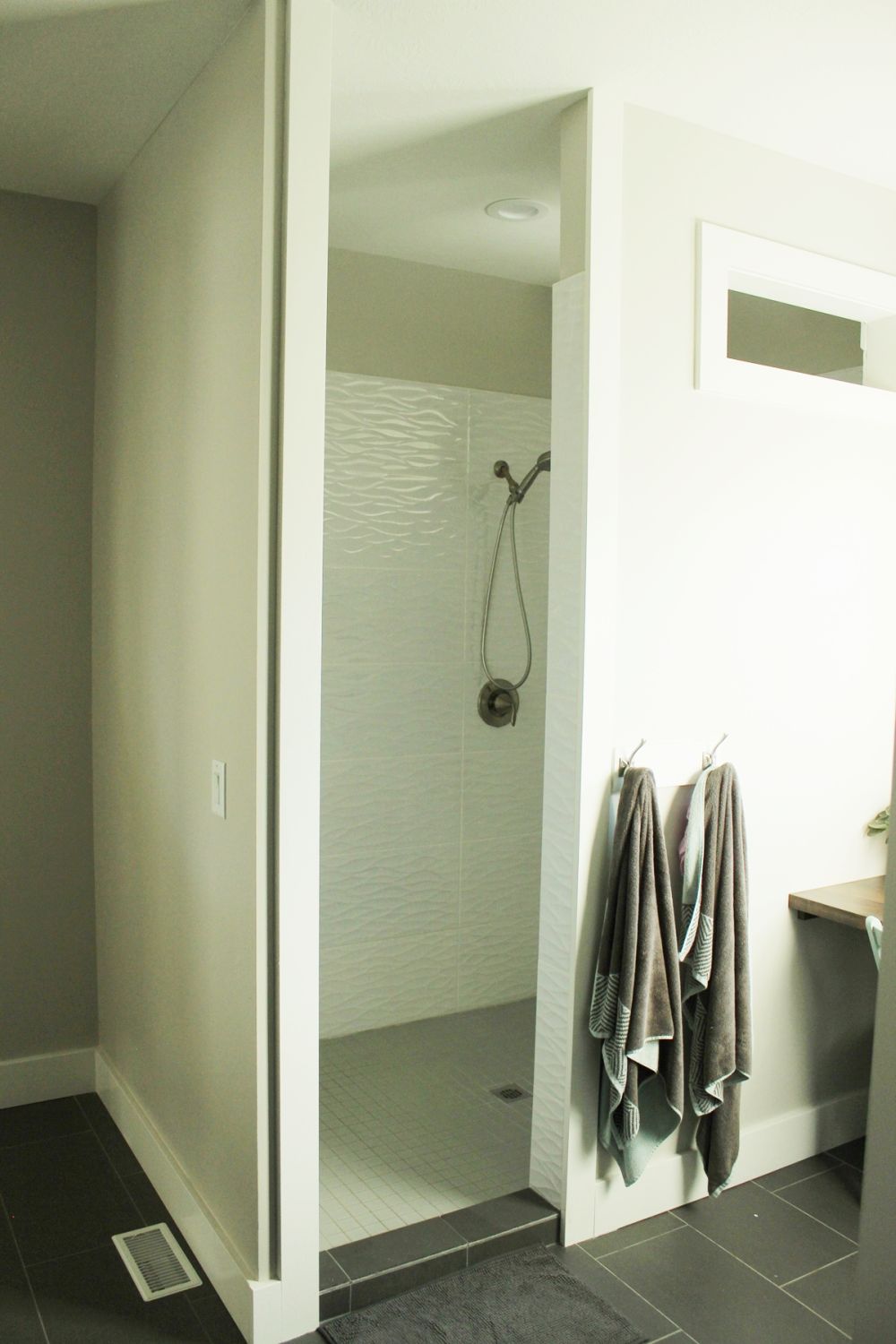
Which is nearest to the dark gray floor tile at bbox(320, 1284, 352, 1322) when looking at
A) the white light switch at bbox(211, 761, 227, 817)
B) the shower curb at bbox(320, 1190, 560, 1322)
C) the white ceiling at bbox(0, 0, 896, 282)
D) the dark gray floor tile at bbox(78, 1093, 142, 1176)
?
the shower curb at bbox(320, 1190, 560, 1322)

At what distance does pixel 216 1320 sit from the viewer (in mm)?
2188

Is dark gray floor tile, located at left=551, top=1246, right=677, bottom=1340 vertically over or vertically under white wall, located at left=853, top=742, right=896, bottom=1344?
under

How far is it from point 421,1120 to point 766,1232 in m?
0.95

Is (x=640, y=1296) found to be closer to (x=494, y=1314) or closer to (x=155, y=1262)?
(x=494, y=1314)

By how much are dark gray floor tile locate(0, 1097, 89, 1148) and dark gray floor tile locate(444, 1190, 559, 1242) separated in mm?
1162

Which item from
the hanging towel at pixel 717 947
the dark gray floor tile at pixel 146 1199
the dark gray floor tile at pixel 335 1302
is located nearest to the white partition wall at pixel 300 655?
the dark gray floor tile at pixel 335 1302

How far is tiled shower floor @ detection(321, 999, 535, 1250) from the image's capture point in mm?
2570

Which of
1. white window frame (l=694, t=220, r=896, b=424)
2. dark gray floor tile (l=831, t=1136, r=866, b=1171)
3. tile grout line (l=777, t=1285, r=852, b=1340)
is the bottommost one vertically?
tile grout line (l=777, t=1285, r=852, b=1340)

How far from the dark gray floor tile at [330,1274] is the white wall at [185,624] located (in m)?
0.17

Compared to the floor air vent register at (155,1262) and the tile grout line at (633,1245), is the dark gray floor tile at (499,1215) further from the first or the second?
the floor air vent register at (155,1262)

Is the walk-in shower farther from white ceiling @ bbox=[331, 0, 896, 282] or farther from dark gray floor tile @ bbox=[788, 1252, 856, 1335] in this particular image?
dark gray floor tile @ bbox=[788, 1252, 856, 1335]

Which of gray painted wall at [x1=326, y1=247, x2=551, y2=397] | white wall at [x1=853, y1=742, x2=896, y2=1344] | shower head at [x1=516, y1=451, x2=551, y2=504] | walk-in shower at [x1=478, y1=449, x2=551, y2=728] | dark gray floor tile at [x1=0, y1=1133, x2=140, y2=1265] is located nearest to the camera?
white wall at [x1=853, y1=742, x2=896, y2=1344]

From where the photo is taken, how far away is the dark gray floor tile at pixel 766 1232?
95.5 inches

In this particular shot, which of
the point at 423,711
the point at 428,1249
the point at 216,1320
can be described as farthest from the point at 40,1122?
the point at 423,711
